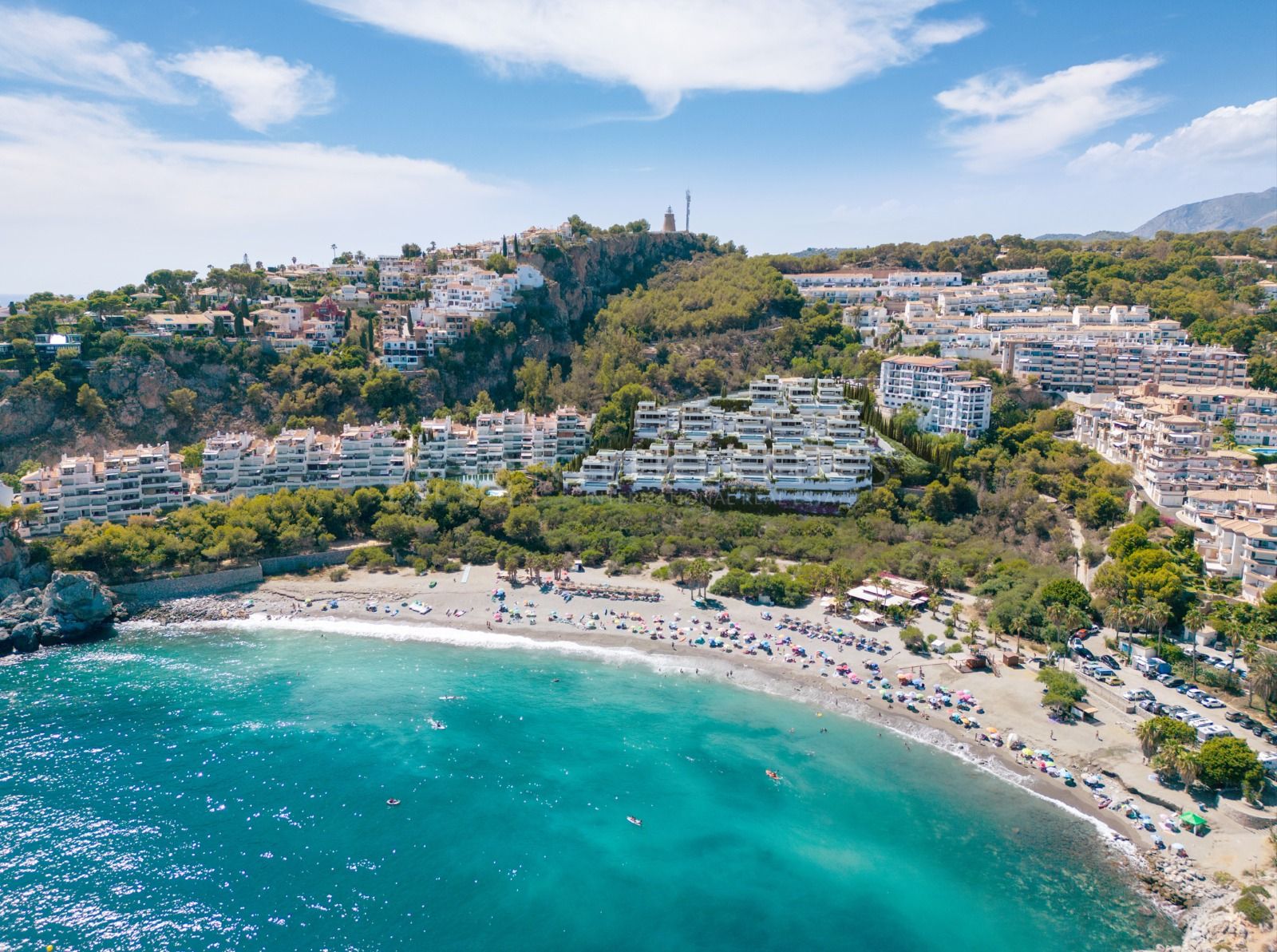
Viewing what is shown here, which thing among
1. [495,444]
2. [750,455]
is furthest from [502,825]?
[495,444]

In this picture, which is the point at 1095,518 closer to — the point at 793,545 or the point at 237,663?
the point at 793,545

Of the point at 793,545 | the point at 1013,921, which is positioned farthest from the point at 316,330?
the point at 1013,921

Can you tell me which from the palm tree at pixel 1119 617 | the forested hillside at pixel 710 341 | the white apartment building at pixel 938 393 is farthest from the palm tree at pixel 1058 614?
the forested hillside at pixel 710 341

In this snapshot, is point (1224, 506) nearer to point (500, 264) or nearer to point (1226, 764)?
point (1226, 764)

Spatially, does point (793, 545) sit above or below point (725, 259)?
below

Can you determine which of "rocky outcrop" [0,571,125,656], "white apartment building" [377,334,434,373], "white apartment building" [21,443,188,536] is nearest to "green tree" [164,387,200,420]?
"white apartment building" [21,443,188,536]
